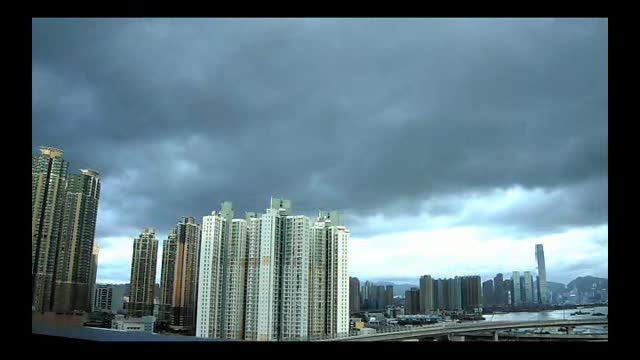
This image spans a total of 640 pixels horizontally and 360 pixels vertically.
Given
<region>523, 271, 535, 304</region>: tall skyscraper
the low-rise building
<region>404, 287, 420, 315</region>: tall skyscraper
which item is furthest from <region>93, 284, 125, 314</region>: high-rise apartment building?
<region>523, 271, 535, 304</region>: tall skyscraper

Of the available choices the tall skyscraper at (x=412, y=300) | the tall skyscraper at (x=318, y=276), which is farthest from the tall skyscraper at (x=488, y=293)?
the tall skyscraper at (x=318, y=276)

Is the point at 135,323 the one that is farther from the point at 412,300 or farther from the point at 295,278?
the point at 295,278

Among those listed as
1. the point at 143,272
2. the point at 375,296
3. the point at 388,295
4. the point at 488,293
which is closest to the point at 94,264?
the point at 143,272

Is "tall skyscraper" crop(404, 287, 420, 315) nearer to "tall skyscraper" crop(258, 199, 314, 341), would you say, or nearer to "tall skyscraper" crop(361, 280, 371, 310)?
"tall skyscraper" crop(361, 280, 371, 310)
